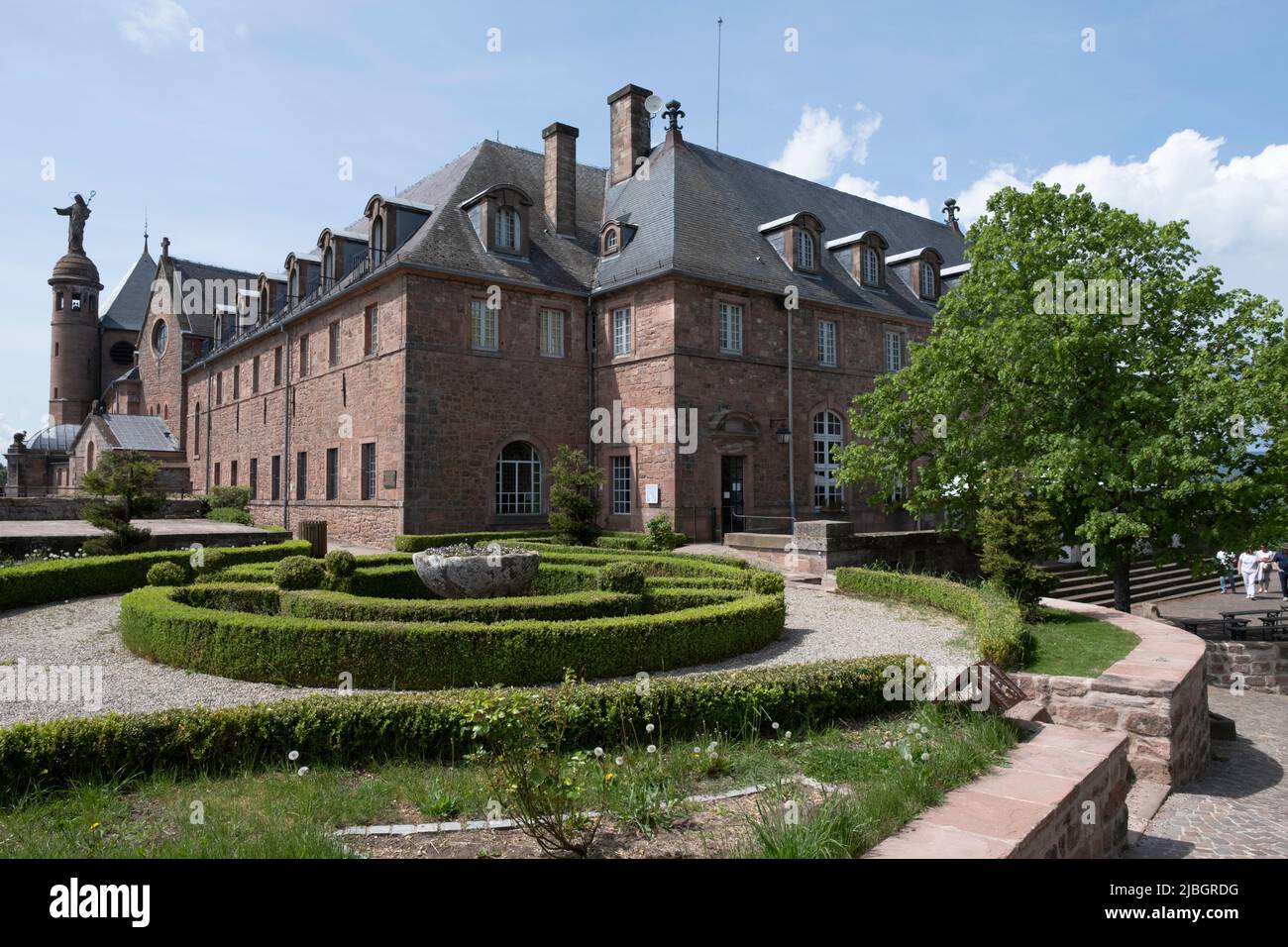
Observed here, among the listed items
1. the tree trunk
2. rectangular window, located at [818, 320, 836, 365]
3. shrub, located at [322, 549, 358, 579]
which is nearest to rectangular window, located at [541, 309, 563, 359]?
rectangular window, located at [818, 320, 836, 365]

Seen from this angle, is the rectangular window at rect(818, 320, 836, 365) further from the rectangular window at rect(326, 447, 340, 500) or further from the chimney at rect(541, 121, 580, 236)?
the rectangular window at rect(326, 447, 340, 500)

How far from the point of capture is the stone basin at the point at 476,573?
38.2 ft

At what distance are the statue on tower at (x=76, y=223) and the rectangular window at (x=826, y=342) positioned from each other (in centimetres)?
5353

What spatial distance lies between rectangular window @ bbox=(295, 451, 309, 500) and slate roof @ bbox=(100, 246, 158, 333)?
117ft

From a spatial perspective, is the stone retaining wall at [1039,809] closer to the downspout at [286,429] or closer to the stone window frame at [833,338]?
the stone window frame at [833,338]

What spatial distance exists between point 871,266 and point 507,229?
42.9ft

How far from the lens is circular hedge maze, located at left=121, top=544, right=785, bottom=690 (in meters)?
8.81

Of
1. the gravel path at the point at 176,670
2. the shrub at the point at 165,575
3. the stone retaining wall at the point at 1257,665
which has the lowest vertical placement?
the stone retaining wall at the point at 1257,665

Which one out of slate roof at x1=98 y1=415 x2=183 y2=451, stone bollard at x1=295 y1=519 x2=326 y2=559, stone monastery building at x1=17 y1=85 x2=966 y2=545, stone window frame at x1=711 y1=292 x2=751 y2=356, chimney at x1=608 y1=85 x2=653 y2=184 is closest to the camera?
stone bollard at x1=295 y1=519 x2=326 y2=559

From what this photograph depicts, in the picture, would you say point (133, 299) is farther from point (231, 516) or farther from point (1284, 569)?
point (1284, 569)

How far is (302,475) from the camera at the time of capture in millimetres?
29547

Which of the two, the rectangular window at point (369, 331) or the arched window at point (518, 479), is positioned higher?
the rectangular window at point (369, 331)

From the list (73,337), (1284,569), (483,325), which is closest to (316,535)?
(483,325)

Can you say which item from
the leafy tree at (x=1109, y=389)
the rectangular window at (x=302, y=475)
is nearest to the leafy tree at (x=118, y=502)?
the rectangular window at (x=302, y=475)
